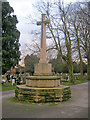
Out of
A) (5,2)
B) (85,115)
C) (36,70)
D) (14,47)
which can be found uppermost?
(5,2)

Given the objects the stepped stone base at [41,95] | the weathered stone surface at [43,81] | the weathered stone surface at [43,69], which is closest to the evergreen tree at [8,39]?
the weathered stone surface at [43,69]

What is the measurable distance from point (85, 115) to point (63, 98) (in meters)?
2.68

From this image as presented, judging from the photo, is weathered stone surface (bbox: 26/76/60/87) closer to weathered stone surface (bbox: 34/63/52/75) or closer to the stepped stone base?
weathered stone surface (bbox: 34/63/52/75)

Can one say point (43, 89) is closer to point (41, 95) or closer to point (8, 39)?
point (41, 95)

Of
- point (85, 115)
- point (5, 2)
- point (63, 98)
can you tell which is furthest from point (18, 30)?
point (85, 115)

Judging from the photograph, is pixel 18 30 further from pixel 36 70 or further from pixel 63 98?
pixel 63 98

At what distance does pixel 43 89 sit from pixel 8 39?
11.0m

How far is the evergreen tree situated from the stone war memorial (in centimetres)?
808

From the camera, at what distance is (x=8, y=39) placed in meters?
16.9

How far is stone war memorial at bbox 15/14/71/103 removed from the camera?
7.75 m

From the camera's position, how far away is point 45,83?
8.79 meters

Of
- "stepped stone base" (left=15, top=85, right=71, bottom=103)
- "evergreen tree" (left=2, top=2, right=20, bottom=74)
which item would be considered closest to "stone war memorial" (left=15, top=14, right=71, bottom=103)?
"stepped stone base" (left=15, top=85, right=71, bottom=103)

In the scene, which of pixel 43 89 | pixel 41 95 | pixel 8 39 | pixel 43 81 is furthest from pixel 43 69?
pixel 8 39

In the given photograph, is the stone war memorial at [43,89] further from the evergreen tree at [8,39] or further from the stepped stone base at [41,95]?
the evergreen tree at [8,39]
